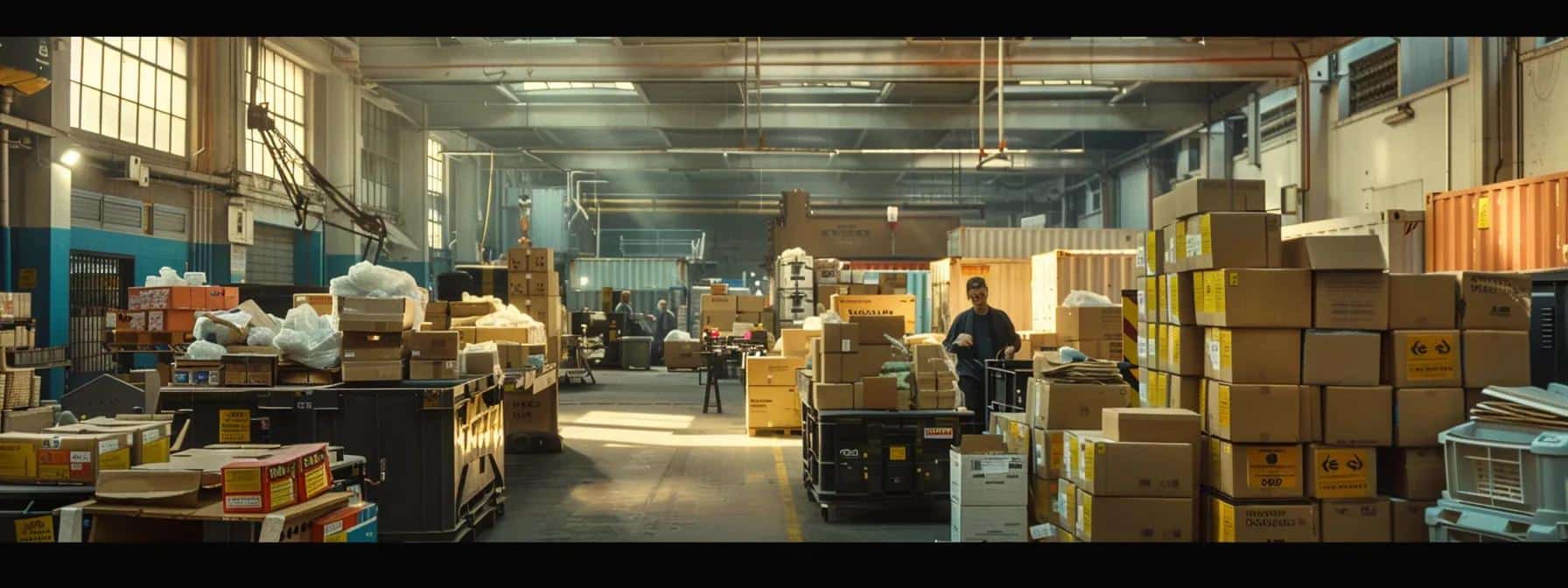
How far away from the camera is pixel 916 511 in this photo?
852 cm

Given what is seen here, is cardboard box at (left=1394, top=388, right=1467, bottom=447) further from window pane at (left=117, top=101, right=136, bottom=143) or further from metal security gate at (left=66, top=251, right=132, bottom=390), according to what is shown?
window pane at (left=117, top=101, right=136, bottom=143)

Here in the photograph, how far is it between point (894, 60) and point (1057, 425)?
1032 centimetres

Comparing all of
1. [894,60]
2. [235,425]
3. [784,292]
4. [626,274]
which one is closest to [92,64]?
[235,425]

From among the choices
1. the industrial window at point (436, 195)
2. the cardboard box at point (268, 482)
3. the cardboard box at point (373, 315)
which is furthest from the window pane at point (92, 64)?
the industrial window at point (436, 195)

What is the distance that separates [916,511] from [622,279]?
23.3 meters

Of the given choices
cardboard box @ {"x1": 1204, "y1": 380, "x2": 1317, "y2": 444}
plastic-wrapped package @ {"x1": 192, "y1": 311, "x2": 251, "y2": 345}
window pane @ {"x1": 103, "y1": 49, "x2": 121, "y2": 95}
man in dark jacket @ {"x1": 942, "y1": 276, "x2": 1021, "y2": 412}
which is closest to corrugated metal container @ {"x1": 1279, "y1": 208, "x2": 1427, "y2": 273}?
man in dark jacket @ {"x1": 942, "y1": 276, "x2": 1021, "y2": 412}

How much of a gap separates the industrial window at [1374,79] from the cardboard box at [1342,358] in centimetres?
1035

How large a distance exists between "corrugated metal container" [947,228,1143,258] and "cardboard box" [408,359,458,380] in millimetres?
13078

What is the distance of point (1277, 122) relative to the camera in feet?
58.3

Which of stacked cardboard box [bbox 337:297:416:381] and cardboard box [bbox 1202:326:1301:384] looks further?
stacked cardboard box [bbox 337:297:416:381]

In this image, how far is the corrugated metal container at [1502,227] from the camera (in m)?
9.60

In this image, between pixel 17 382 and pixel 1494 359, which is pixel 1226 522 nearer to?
pixel 1494 359

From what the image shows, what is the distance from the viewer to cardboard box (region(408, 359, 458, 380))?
7188mm
